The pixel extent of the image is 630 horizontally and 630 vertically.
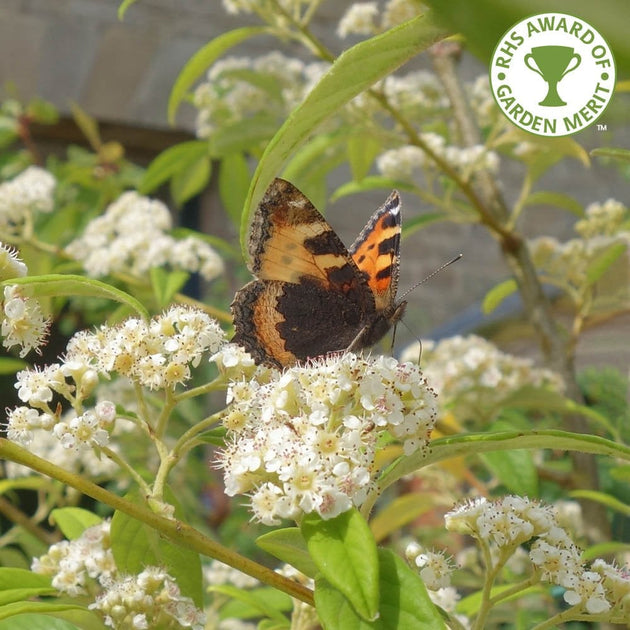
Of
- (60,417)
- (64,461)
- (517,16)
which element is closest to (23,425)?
(60,417)

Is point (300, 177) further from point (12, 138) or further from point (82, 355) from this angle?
point (12, 138)

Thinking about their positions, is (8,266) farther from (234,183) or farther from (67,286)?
(234,183)

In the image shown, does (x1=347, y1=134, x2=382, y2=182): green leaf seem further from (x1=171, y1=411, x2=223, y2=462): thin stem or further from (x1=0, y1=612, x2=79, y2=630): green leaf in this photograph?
(x1=0, y1=612, x2=79, y2=630): green leaf

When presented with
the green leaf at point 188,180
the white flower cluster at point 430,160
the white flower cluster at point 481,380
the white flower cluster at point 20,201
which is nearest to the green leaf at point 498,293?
the white flower cluster at point 481,380

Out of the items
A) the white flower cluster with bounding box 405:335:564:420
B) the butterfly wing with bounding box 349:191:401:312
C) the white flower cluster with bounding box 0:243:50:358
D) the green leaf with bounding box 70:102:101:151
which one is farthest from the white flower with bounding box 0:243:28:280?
the green leaf with bounding box 70:102:101:151

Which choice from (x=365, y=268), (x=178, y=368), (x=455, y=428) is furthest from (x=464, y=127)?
(x=178, y=368)

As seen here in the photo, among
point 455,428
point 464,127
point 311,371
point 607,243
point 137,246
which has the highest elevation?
point 464,127
